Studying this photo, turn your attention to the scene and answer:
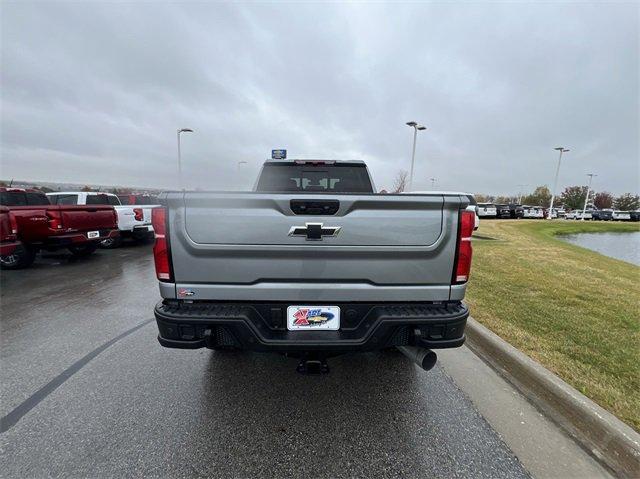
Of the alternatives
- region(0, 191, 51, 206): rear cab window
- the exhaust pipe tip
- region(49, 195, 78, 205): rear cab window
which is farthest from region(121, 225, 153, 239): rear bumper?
the exhaust pipe tip

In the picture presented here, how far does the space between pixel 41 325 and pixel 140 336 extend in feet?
5.20

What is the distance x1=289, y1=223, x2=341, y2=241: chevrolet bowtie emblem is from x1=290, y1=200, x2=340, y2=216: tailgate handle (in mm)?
93

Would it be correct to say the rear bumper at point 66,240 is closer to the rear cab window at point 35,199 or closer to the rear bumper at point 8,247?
the rear bumper at point 8,247

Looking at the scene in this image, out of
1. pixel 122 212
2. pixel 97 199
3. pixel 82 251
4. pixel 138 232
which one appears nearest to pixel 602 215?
pixel 138 232

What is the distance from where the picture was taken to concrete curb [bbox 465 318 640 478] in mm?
1988

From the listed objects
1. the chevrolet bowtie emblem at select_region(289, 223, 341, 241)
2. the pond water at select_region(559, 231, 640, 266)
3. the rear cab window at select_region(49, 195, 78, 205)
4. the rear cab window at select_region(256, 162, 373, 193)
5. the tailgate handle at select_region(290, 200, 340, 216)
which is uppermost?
the rear cab window at select_region(256, 162, 373, 193)

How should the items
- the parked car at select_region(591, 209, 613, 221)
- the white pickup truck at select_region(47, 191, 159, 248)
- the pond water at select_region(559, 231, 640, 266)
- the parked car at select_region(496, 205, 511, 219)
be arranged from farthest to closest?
1. the parked car at select_region(591, 209, 613, 221)
2. the parked car at select_region(496, 205, 511, 219)
3. the pond water at select_region(559, 231, 640, 266)
4. the white pickup truck at select_region(47, 191, 159, 248)

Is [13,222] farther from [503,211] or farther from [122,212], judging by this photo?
[503,211]

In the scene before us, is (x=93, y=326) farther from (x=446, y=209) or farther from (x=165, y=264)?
(x=446, y=209)

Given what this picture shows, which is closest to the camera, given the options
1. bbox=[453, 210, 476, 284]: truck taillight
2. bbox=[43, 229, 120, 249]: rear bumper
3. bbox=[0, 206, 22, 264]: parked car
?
bbox=[453, 210, 476, 284]: truck taillight

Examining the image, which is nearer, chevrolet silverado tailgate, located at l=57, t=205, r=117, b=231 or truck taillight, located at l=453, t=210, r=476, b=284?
truck taillight, located at l=453, t=210, r=476, b=284

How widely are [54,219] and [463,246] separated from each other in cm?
900

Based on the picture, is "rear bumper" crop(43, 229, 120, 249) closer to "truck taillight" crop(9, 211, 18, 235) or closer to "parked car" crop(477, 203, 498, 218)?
"truck taillight" crop(9, 211, 18, 235)

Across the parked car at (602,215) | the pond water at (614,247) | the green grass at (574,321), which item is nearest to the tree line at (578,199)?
the parked car at (602,215)
